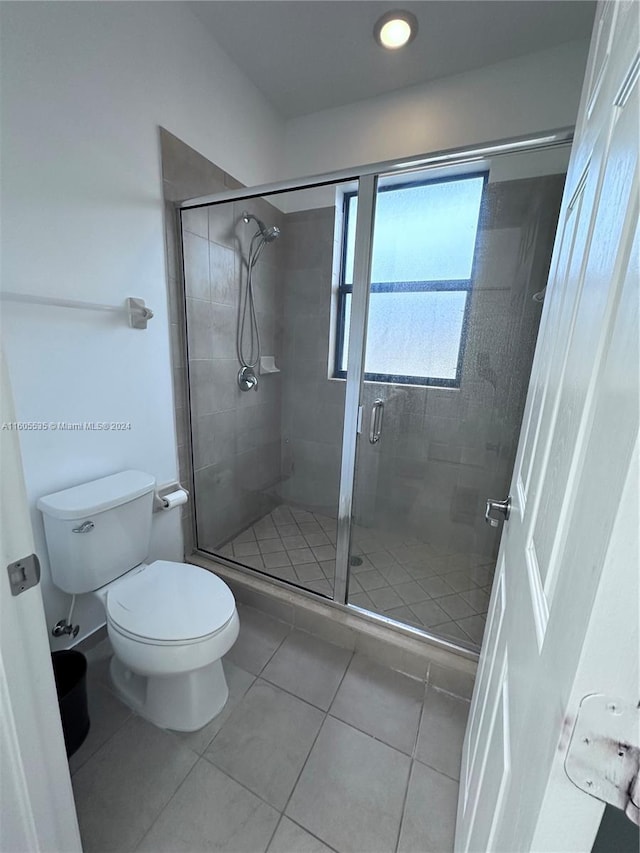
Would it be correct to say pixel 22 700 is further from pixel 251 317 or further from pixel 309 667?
pixel 251 317

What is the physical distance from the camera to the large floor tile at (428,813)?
943mm

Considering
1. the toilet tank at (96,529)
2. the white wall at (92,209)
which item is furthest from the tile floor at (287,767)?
the white wall at (92,209)

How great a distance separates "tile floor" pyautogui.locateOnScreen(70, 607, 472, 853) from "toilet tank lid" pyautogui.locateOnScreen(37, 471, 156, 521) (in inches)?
28.6

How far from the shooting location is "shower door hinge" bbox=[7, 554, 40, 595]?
21.7 inches

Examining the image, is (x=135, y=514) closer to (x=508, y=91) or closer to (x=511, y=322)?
(x=511, y=322)

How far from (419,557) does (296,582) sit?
2.40 ft

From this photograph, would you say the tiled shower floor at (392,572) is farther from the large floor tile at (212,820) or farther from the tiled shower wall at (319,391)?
the large floor tile at (212,820)

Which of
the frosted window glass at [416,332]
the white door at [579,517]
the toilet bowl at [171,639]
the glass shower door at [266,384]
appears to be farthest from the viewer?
the glass shower door at [266,384]

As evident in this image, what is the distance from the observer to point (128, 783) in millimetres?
1050

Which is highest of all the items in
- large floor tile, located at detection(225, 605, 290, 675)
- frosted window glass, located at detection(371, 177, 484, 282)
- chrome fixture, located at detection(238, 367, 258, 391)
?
frosted window glass, located at detection(371, 177, 484, 282)

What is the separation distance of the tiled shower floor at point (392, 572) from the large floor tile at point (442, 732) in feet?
0.77

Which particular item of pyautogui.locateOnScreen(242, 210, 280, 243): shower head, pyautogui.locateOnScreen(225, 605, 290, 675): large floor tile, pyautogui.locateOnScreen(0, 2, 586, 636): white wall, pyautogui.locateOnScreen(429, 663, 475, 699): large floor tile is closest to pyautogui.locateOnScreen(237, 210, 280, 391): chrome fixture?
pyautogui.locateOnScreen(242, 210, 280, 243): shower head

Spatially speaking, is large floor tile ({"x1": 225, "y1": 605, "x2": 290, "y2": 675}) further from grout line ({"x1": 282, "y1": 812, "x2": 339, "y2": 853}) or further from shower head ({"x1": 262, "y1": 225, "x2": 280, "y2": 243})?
shower head ({"x1": 262, "y1": 225, "x2": 280, "y2": 243})

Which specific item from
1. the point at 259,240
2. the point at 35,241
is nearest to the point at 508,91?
the point at 259,240
